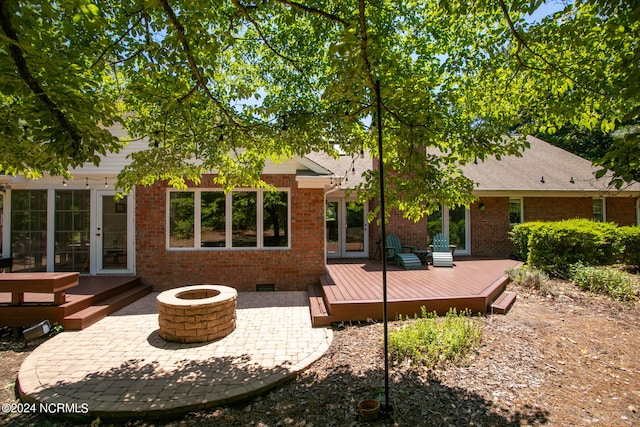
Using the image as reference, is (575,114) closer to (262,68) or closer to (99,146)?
(99,146)

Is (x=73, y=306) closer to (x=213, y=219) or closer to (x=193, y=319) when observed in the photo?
(x=193, y=319)

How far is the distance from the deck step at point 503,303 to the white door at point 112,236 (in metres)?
8.92

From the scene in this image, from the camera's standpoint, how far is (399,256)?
10.4m

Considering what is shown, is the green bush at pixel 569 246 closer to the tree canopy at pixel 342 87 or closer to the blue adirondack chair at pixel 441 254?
the blue adirondack chair at pixel 441 254

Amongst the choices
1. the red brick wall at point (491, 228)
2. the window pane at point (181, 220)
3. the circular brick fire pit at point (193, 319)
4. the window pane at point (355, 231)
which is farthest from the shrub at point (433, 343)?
the red brick wall at point (491, 228)

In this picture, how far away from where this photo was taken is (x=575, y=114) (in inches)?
189

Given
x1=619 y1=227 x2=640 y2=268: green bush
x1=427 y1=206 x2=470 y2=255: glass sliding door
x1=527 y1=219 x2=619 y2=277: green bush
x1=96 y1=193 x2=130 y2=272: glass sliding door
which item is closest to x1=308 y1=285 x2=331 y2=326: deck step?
x1=96 y1=193 x2=130 y2=272: glass sliding door

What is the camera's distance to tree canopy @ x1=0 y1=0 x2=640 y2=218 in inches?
131

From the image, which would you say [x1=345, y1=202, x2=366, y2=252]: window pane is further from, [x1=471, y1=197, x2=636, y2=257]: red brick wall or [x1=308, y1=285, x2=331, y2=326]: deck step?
[x1=308, y1=285, x2=331, y2=326]: deck step

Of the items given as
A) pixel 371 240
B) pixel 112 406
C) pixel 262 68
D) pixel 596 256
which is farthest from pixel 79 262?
pixel 596 256

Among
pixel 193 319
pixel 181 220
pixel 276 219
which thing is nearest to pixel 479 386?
pixel 193 319

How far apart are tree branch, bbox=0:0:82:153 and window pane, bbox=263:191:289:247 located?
5350 millimetres

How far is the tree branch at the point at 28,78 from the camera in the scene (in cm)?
285

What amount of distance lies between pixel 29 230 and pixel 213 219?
195 inches
